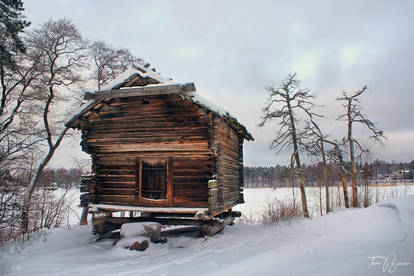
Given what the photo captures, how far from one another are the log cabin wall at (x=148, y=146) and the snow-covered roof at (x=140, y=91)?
456 millimetres

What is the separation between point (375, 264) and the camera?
4.60 metres

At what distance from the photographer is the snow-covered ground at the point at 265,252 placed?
16.2 ft

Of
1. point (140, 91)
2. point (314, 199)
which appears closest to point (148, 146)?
point (140, 91)

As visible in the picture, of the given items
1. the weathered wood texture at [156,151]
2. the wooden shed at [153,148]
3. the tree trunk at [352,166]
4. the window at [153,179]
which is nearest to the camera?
the wooden shed at [153,148]

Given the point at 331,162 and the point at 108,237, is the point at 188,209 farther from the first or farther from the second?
the point at 331,162

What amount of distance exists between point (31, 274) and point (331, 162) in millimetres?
16268

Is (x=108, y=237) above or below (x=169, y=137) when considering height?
below

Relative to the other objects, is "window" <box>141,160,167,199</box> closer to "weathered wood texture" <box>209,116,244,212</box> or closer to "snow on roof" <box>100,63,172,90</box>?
"weathered wood texture" <box>209,116,244,212</box>

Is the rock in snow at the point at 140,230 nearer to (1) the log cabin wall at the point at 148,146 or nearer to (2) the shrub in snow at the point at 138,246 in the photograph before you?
(2) the shrub in snow at the point at 138,246

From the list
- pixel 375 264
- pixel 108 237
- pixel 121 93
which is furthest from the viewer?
pixel 108 237

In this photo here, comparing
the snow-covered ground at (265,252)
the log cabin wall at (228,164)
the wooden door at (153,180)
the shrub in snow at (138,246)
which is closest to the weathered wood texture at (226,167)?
the log cabin wall at (228,164)

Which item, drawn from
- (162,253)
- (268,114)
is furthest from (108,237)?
(268,114)

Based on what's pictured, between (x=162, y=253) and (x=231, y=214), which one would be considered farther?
(x=231, y=214)

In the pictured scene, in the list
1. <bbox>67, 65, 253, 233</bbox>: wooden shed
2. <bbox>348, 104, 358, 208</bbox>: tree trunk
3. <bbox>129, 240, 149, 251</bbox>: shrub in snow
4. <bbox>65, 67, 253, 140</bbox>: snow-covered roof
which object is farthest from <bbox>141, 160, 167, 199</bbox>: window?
<bbox>348, 104, 358, 208</bbox>: tree trunk
